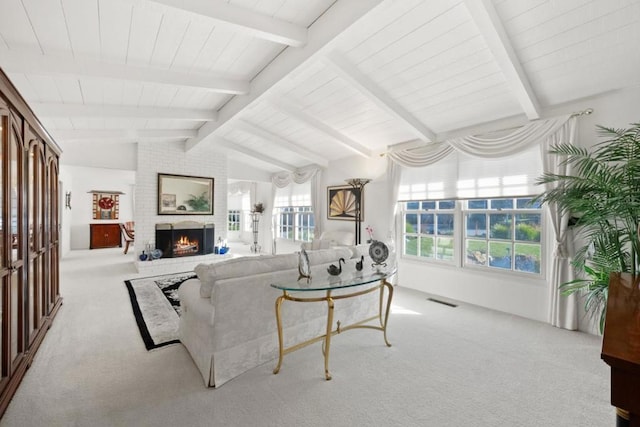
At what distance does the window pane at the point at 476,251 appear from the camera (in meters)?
4.01

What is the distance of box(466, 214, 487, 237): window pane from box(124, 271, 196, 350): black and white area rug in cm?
392

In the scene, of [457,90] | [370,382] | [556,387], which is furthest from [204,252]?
[556,387]

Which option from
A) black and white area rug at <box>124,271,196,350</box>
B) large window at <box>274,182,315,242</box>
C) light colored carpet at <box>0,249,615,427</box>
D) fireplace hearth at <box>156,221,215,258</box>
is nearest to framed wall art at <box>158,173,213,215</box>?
fireplace hearth at <box>156,221,215,258</box>

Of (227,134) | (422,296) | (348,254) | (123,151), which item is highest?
(227,134)

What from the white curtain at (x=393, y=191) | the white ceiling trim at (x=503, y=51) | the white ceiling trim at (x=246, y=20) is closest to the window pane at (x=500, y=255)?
the white curtain at (x=393, y=191)

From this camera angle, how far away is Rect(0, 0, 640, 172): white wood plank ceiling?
85.7 inches

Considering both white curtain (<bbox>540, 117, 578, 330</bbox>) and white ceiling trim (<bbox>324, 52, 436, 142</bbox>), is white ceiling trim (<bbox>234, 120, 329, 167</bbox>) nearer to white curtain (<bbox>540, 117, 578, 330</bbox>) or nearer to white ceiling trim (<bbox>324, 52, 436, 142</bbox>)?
white ceiling trim (<bbox>324, 52, 436, 142</bbox>)

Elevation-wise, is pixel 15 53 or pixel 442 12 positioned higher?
pixel 442 12

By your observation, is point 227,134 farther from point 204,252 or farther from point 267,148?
point 204,252

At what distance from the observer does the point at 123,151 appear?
5996 mm

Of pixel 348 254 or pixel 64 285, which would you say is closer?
pixel 348 254

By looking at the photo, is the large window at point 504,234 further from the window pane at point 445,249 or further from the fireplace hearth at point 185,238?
the fireplace hearth at point 185,238

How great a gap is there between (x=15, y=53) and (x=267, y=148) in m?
4.25

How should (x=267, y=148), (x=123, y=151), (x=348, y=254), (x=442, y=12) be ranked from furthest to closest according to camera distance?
(x=267, y=148), (x=123, y=151), (x=348, y=254), (x=442, y=12)
